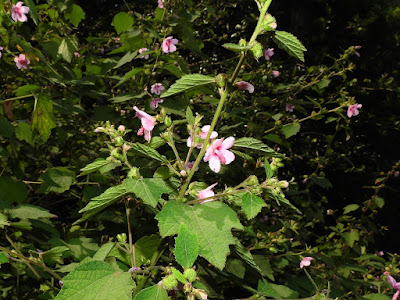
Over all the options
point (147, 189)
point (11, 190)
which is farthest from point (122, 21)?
point (147, 189)

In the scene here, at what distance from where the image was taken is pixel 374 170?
202 inches

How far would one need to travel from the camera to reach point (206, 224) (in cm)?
74

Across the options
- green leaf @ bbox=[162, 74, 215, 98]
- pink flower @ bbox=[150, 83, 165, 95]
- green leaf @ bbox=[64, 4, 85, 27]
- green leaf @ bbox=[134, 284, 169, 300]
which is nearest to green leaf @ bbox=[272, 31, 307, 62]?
green leaf @ bbox=[162, 74, 215, 98]

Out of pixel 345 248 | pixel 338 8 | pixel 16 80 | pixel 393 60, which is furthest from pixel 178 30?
pixel 393 60

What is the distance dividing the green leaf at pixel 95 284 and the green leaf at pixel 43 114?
1.17 meters

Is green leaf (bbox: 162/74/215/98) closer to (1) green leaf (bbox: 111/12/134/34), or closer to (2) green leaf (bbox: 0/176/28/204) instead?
(2) green leaf (bbox: 0/176/28/204)

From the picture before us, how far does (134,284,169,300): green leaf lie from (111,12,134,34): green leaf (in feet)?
6.29

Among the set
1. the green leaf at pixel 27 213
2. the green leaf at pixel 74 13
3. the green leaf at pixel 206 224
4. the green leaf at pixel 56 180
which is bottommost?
the green leaf at pixel 56 180

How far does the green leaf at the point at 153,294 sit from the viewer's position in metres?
0.65

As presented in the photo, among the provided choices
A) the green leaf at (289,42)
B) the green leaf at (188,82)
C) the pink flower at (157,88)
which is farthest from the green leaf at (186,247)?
the pink flower at (157,88)

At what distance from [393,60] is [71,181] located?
5.10 metres

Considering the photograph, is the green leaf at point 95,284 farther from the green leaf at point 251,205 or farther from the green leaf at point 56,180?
the green leaf at point 56,180

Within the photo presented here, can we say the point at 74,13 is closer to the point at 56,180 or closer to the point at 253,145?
the point at 56,180

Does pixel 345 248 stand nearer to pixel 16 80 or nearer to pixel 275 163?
pixel 275 163
